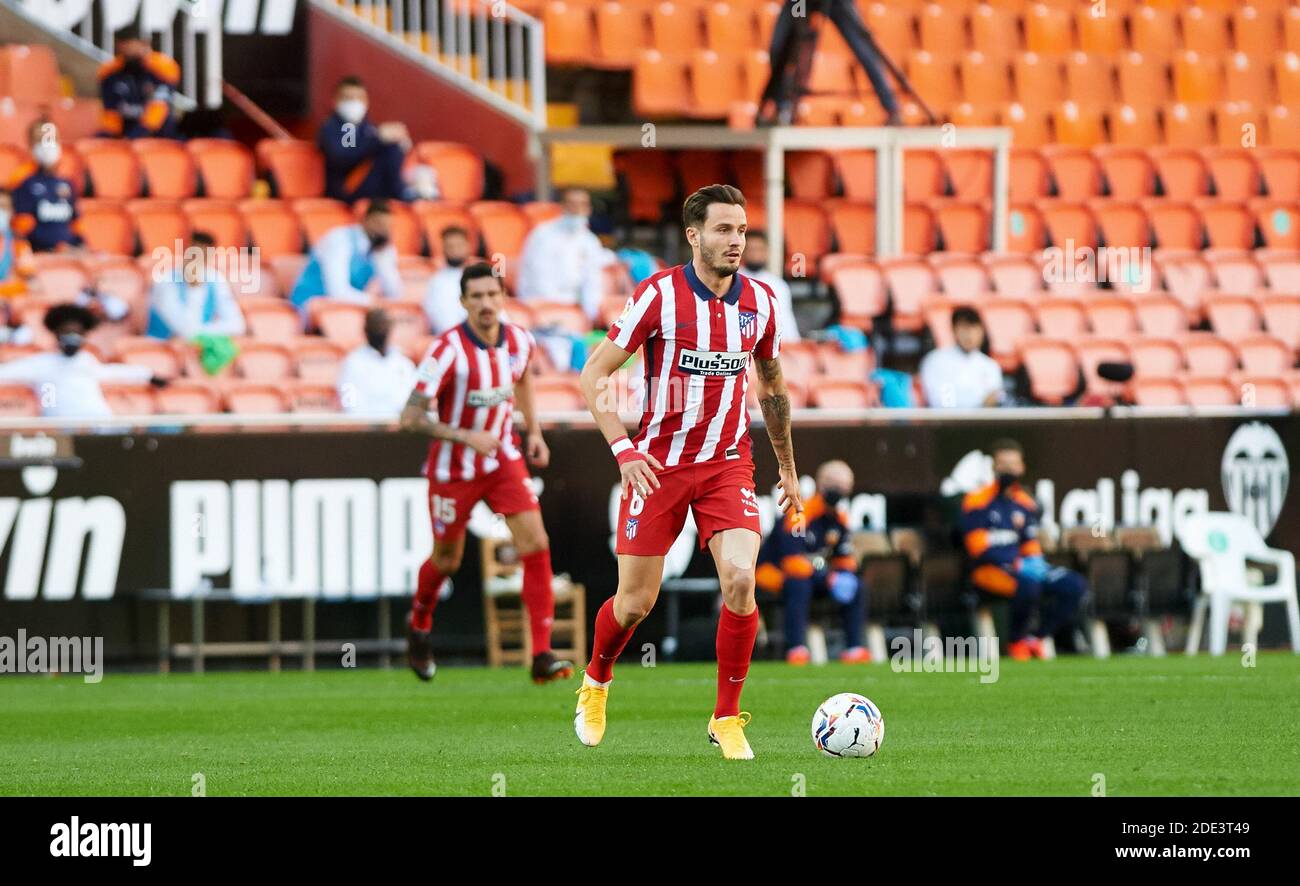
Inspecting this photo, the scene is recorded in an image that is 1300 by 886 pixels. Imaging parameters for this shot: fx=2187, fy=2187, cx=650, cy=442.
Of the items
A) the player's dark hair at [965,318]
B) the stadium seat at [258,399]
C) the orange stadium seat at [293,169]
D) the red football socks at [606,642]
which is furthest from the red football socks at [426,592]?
the orange stadium seat at [293,169]

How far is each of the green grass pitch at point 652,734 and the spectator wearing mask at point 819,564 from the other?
3.00 feet

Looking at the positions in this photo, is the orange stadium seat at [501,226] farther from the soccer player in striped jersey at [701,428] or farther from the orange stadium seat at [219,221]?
the soccer player in striped jersey at [701,428]

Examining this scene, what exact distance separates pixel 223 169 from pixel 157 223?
1.36 m

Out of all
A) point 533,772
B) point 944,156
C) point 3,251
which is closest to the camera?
point 533,772

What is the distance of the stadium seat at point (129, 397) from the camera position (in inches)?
664

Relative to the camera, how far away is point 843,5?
2033cm

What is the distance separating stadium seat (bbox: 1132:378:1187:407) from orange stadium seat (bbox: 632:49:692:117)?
18.8 feet

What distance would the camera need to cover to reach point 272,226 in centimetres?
1930

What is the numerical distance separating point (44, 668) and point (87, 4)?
830 centimetres

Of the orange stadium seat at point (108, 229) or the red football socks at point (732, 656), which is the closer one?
the red football socks at point (732, 656)

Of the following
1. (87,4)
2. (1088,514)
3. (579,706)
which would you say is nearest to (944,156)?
(1088,514)

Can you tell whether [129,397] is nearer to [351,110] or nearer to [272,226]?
[272,226]

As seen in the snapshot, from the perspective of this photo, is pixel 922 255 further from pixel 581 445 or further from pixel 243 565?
pixel 243 565

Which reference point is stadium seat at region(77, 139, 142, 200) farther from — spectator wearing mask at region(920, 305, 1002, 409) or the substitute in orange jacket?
the substitute in orange jacket
